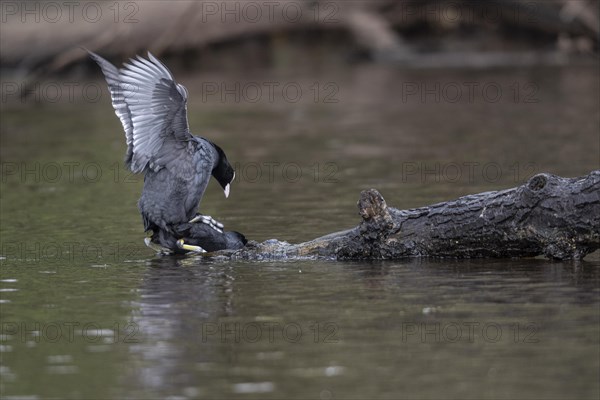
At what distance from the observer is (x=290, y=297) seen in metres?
8.34

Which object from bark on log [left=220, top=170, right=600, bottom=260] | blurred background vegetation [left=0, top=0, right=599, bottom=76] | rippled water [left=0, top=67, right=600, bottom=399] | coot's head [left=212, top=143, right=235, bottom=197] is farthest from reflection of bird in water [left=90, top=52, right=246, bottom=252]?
blurred background vegetation [left=0, top=0, right=599, bottom=76]

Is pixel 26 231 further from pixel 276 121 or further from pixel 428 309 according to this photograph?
pixel 276 121

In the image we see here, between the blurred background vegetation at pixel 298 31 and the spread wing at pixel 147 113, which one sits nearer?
the spread wing at pixel 147 113

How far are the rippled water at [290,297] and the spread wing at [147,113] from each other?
2.91ft

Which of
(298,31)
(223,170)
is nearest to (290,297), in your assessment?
(223,170)

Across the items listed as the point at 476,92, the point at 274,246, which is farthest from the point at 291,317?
the point at 476,92

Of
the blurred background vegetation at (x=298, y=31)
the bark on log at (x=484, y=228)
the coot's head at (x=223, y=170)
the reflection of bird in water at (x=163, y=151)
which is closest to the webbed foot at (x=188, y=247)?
the reflection of bird in water at (x=163, y=151)

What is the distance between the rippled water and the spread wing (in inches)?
35.0

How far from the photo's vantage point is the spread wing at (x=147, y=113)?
32.1ft

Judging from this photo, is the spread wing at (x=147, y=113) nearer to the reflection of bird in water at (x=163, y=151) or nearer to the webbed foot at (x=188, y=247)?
the reflection of bird in water at (x=163, y=151)

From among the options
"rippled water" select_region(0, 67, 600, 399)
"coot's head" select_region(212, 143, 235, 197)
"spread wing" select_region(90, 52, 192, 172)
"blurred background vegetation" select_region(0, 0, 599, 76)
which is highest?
"blurred background vegetation" select_region(0, 0, 599, 76)

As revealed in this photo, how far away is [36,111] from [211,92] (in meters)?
4.03

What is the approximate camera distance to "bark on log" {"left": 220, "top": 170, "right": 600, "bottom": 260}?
347 inches

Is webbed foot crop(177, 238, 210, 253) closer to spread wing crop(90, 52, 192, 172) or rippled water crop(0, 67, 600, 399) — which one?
rippled water crop(0, 67, 600, 399)
